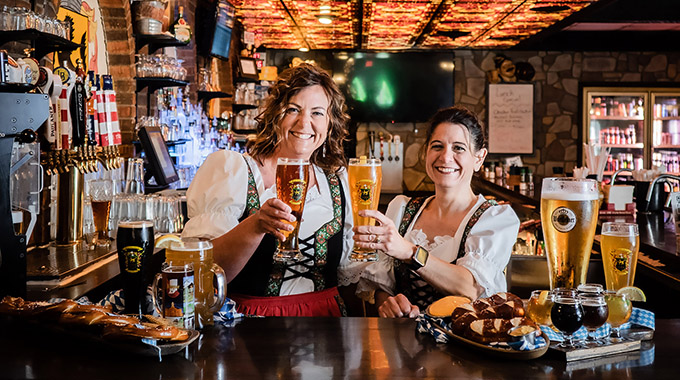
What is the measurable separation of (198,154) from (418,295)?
3.46 m

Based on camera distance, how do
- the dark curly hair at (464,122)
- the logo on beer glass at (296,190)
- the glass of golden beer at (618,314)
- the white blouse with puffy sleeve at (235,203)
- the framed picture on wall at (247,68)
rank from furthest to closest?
the framed picture on wall at (247,68) < the dark curly hair at (464,122) < the white blouse with puffy sleeve at (235,203) < the logo on beer glass at (296,190) < the glass of golden beer at (618,314)

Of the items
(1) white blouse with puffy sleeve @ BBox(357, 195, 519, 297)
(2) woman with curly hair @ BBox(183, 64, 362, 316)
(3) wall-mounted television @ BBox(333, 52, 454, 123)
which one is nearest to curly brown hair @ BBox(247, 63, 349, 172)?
(2) woman with curly hair @ BBox(183, 64, 362, 316)

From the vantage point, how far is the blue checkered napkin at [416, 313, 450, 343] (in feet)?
4.37

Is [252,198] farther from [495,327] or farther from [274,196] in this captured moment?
[495,327]

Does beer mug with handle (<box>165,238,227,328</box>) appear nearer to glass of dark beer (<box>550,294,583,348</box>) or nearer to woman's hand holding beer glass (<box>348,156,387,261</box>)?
woman's hand holding beer glass (<box>348,156,387,261</box>)

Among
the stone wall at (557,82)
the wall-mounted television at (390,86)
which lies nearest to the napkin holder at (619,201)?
the stone wall at (557,82)

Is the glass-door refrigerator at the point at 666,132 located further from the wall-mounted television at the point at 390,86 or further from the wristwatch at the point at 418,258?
the wristwatch at the point at 418,258

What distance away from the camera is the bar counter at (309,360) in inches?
44.7

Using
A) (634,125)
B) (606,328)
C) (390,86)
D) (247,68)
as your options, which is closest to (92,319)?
(606,328)

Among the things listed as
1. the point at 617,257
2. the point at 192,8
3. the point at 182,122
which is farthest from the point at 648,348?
the point at 192,8

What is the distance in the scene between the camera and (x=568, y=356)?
1.22m

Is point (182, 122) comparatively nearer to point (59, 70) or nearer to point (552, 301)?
point (59, 70)

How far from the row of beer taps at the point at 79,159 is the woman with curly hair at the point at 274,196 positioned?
0.87m

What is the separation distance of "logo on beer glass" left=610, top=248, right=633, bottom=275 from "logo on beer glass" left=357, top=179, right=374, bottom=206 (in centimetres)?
62
